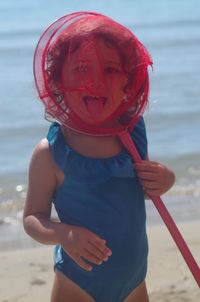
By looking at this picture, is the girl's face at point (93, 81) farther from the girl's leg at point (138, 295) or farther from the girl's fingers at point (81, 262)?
the girl's leg at point (138, 295)

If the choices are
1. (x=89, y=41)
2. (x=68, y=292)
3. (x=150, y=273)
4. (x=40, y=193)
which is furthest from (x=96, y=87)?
(x=150, y=273)

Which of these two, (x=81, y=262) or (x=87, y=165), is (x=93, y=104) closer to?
(x=87, y=165)

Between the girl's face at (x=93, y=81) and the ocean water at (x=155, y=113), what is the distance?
182 millimetres

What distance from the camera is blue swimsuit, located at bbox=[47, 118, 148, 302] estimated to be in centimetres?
218

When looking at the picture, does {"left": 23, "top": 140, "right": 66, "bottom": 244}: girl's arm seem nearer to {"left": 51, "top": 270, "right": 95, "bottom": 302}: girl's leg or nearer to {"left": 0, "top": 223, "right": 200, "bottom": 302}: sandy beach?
{"left": 51, "top": 270, "right": 95, "bottom": 302}: girl's leg

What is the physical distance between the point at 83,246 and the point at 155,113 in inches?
224

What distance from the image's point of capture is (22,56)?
11.9 meters

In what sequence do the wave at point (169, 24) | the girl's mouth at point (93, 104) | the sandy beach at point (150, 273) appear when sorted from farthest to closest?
the wave at point (169, 24) < the sandy beach at point (150, 273) < the girl's mouth at point (93, 104)

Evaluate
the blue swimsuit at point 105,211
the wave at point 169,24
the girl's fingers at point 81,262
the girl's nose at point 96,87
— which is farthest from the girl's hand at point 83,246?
the wave at point 169,24

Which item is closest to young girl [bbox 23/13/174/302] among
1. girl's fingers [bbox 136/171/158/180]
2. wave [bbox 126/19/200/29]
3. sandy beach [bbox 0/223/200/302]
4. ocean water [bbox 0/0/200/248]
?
girl's fingers [bbox 136/171/158/180]

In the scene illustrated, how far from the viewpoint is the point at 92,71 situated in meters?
2.07

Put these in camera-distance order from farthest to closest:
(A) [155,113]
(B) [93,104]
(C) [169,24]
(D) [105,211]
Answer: (C) [169,24] → (A) [155,113] → (D) [105,211] → (B) [93,104]

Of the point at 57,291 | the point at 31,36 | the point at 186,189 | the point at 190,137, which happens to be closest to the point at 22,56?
the point at 31,36

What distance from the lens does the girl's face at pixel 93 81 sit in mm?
2068
